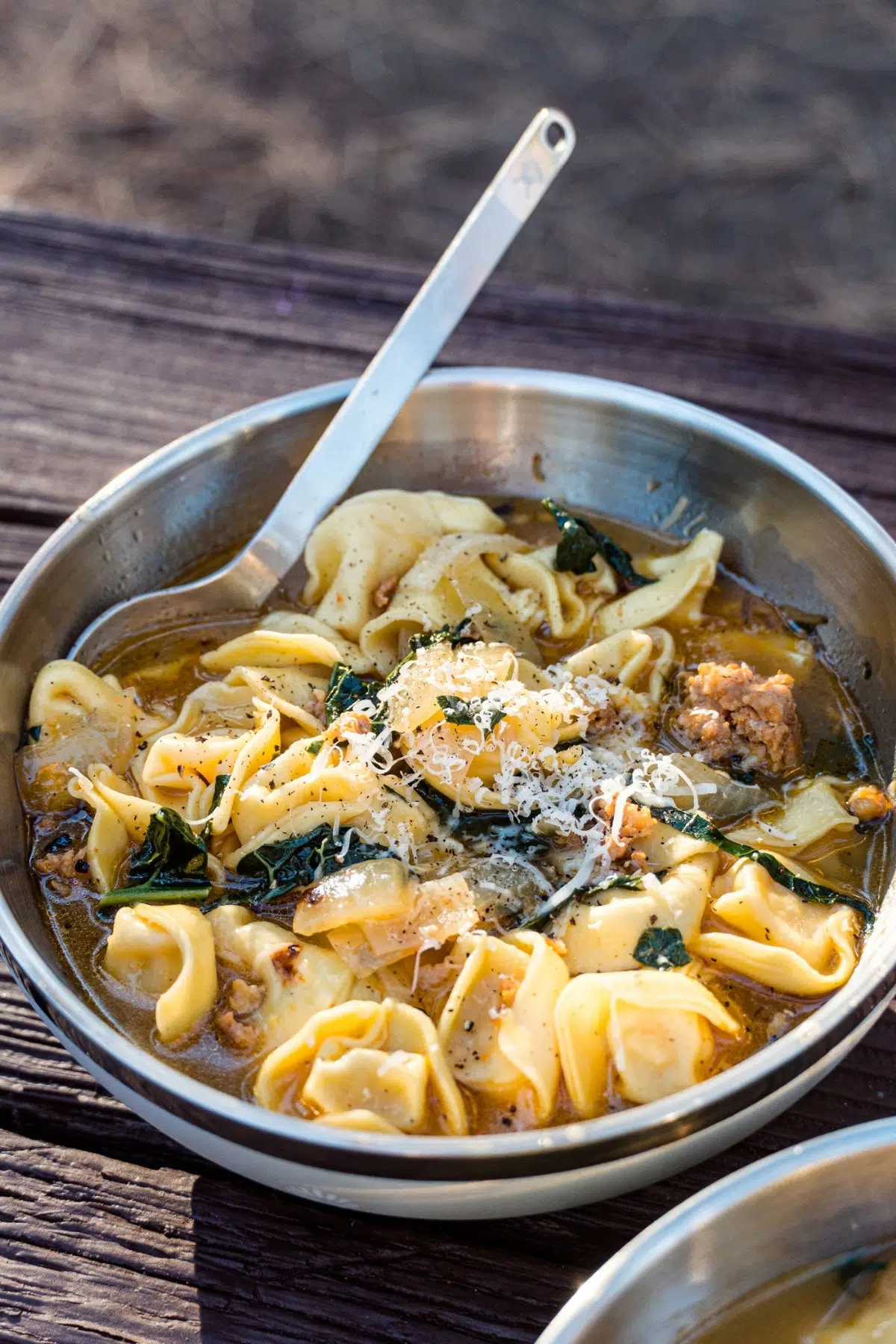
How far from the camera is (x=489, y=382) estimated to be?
4902 millimetres

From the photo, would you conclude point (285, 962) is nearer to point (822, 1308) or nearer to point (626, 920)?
point (626, 920)

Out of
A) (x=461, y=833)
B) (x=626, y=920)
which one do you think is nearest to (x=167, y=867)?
(x=461, y=833)

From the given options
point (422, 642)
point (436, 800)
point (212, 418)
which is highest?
point (212, 418)

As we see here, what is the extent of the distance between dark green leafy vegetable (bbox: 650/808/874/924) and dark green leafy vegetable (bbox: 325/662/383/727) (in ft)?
3.55

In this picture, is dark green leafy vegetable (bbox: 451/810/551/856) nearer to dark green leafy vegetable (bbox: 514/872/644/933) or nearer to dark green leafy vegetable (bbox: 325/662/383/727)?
dark green leafy vegetable (bbox: 514/872/644/933)

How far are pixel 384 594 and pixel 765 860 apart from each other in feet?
6.07

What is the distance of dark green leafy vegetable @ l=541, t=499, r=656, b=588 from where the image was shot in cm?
474

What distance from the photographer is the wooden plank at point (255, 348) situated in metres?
5.68

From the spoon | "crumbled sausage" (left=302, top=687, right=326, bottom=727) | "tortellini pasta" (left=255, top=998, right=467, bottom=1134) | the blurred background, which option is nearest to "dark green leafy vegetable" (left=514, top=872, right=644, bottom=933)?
"tortellini pasta" (left=255, top=998, right=467, bottom=1134)

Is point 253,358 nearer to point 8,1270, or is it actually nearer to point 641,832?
point 641,832

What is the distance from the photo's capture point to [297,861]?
377cm

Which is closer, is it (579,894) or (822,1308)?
(822,1308)

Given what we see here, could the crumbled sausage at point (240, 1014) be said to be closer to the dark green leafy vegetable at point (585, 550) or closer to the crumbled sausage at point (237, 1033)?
the crumbled sausage at point (237, 1033)

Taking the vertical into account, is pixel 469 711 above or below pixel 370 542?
below
